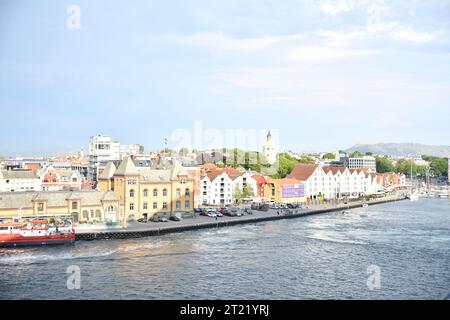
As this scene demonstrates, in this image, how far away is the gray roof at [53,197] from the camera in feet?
124

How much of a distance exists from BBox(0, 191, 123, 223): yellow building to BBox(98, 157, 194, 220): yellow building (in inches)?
67.4

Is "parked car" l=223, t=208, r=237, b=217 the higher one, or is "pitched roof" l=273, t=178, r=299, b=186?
"pitched roof" l=273, t=178, r=299, b=186

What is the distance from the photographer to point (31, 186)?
53.1 metres

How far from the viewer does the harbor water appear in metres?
23.1

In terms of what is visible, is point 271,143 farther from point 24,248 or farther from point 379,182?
point 24,248

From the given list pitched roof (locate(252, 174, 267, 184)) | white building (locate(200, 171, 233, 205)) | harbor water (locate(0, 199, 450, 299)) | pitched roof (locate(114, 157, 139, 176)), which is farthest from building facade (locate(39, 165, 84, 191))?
pitched roof (locate(252, 174, 267, 184))

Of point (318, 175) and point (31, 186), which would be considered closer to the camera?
point (31, 186)

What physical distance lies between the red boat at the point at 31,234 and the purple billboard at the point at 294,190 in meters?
35.7

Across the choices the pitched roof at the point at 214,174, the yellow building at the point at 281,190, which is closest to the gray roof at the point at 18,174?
the pitched roof at the point at 214,174

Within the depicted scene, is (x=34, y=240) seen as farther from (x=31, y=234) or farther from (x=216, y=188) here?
(x=216, y=188)

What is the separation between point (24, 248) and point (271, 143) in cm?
6652

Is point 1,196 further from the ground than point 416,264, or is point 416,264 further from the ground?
point 1,196

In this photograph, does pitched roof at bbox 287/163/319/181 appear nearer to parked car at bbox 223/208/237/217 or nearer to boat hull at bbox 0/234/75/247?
parked car at bbox 223/208/237/217
